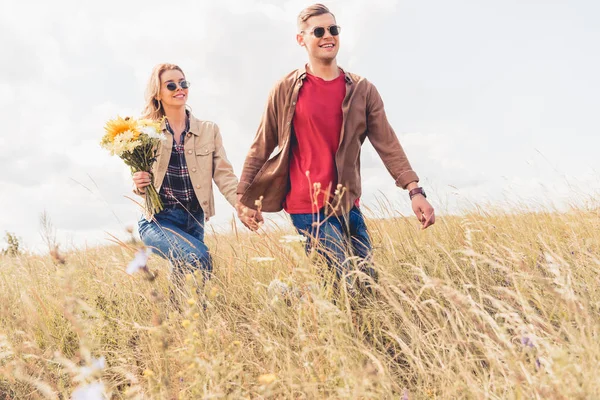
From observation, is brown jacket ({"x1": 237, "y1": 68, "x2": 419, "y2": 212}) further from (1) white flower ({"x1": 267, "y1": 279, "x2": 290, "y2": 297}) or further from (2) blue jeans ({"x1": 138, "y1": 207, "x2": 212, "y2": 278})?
(1) white flower ({"x1": 267, "y1": 279, "x2": 290, "y2": 297})

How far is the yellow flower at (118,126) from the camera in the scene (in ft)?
12.4

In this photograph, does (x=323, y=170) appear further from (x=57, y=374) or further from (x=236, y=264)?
(x=57, y=374)


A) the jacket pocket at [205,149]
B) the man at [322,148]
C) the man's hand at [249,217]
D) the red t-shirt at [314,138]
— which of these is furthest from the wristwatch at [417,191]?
the jacket pocket at [205,149]

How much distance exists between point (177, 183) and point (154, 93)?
0.79 meters

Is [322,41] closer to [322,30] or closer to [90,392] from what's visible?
[322,30]

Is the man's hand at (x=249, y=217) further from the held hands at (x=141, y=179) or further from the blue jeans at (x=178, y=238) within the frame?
the held hands at (x=141, y=179)

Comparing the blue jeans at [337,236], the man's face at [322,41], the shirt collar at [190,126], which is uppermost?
the man's face at [322,41]

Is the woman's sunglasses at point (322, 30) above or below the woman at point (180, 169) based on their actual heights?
above

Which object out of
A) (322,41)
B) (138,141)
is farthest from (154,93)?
(322,41)

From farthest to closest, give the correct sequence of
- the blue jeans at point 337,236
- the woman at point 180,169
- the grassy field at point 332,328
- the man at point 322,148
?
the woman at point 180,169
the man at point 322,148
the blue jeans at point 337,236
the grassy field at point 332,328

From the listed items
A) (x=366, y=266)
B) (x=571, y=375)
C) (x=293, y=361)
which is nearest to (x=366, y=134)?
(x=366, y=266)

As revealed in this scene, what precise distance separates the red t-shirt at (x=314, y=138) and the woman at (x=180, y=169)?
2.60 feet

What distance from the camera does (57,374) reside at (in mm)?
3084

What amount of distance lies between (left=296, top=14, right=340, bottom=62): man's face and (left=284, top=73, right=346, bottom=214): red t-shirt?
17 centimetres
